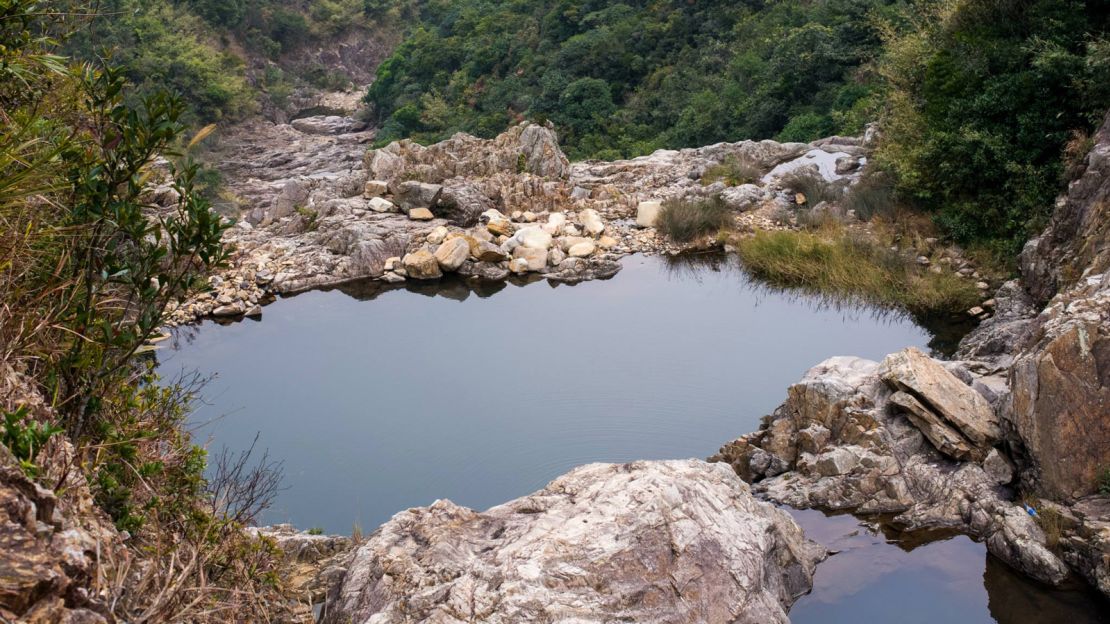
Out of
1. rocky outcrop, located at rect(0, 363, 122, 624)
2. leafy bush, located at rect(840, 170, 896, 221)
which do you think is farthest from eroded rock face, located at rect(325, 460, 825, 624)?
leafy bush, located at rect(840, 170, 896, 221)

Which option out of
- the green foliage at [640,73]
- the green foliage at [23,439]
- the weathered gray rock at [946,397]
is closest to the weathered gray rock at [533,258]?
the weathered gray rock at [946,397]

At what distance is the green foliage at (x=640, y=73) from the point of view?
21266mm

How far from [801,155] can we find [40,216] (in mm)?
15203

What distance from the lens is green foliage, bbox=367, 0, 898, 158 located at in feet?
69.8

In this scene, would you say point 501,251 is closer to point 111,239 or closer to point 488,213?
point 488,213

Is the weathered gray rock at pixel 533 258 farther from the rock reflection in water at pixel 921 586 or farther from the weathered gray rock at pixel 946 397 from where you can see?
the rock reflection in water at pixel 921 586

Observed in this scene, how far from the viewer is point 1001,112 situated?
38.5 ft

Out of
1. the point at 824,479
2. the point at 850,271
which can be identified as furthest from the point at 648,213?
the point at 824,479

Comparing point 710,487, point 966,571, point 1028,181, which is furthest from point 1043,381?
point 1028,181

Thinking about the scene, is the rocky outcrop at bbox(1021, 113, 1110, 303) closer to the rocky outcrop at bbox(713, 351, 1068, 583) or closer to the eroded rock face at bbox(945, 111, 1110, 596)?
the eroded rock face at bbox(945, 111, 1110, 596)

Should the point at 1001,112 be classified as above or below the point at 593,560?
above

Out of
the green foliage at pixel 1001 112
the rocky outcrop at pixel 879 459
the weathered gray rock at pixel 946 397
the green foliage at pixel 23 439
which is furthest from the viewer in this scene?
the green foliage at pixel 1001 112

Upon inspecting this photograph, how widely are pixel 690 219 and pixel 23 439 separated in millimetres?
12078

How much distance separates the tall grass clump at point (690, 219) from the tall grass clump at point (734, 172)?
2176 mm
